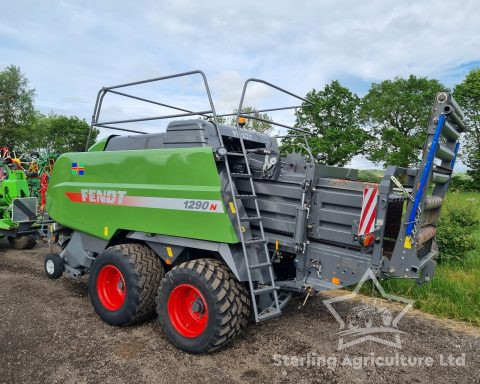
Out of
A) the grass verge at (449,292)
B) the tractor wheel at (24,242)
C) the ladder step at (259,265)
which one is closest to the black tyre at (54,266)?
the tractor wheel at (24,242)

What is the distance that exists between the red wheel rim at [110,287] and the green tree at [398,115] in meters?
31.7

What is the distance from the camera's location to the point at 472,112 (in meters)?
33.3

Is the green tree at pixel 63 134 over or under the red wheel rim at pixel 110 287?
over

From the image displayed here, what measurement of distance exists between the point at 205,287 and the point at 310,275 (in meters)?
1.06

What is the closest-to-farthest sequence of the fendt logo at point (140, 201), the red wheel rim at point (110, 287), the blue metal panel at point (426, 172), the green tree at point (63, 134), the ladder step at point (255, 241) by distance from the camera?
the blue metal panel at point (426, 172), the ladder step at point (255, 241), the fendt logo at point (140, 201), the red wheel rim at point (110, 287), the green tree at point (63, 134)

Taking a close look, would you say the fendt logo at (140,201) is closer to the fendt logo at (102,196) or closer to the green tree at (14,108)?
the fendt logo at (102,196)

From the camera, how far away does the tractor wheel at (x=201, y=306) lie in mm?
3693

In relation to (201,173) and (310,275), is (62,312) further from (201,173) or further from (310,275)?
(310,275)

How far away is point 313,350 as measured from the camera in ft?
13.1

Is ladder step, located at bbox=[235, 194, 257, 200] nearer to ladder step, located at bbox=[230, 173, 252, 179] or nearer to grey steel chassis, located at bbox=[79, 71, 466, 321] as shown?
grey steel chassis, located at bbox=[79, 71, 466, 321]

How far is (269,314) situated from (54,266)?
11.6 feet

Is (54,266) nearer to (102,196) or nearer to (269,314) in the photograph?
(102,196)

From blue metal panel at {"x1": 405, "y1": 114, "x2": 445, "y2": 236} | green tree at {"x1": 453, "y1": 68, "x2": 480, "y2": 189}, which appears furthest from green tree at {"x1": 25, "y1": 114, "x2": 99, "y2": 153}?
blue metal panel at {"x1": 405, "y1": 114, "x2": 445, "y2": 236}

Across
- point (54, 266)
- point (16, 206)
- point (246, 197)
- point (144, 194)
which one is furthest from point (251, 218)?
point (16, 206)
